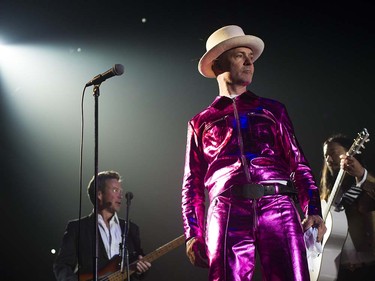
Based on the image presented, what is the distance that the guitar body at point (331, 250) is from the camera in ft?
13.6

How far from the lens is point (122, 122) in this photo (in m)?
5.63

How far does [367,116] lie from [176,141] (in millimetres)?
2001

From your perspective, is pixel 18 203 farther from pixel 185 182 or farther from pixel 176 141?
pixel 185 182

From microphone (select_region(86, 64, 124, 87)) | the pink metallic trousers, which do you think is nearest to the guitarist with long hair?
microphone (select_region(86, 64, 124, 87))

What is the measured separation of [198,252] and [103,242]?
2.51 metres

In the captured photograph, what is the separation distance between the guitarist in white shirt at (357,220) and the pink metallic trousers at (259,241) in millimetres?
2406

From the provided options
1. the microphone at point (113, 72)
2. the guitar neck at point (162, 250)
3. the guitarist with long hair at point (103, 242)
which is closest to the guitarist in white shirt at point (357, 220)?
the guitar neck at point (162, 250)

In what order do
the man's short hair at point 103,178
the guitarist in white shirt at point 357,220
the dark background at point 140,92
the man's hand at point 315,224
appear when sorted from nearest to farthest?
the man's hand at point 315,224 < the guitarist in white shirt at point 357,220 < the dark background at point 140,92 < the man's short hair at point 103,178

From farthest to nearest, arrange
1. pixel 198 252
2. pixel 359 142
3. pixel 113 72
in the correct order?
pixel 359 142
pixel 113 72
pixel 198 252

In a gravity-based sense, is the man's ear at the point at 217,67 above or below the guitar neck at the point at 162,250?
above

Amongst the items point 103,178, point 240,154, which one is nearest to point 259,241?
point 240,154

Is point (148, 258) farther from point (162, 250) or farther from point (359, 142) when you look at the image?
point (359, 142)

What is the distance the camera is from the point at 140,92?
5562 millimetres

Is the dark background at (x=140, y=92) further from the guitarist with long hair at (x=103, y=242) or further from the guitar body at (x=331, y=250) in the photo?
the guitar body at (x=331, y=250)
